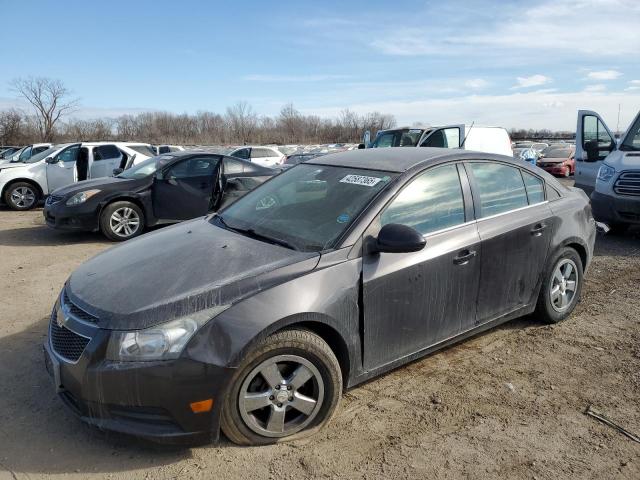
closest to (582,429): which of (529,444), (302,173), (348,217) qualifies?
(529,444)

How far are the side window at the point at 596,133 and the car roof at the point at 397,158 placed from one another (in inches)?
231

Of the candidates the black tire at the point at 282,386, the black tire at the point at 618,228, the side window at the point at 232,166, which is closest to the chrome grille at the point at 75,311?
the black tire at the point at 282,386

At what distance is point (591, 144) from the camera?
865 cm

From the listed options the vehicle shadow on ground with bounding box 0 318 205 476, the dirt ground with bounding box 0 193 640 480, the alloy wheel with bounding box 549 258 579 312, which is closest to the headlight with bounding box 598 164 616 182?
the dirt ground with bounding box 0 193 640 480

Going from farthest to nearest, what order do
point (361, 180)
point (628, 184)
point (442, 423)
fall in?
1. point (628, 184)
2. point (361, 180)
3. point (442, 423)

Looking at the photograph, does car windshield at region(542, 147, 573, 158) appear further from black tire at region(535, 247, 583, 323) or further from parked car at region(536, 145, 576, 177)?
black tire at region(535, 247, 583, 323)

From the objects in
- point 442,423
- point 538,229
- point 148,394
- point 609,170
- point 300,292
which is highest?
point 609,170

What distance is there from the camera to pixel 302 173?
13.2 feet

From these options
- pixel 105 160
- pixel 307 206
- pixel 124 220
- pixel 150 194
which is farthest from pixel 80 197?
pixel 307 206

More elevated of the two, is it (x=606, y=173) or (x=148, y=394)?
(x=606, y=173)

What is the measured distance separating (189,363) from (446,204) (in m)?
2.09

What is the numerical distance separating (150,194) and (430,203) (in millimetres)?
6328

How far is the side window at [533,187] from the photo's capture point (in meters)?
4.16

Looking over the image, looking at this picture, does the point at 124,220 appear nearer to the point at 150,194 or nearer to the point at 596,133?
the point at 150,194
